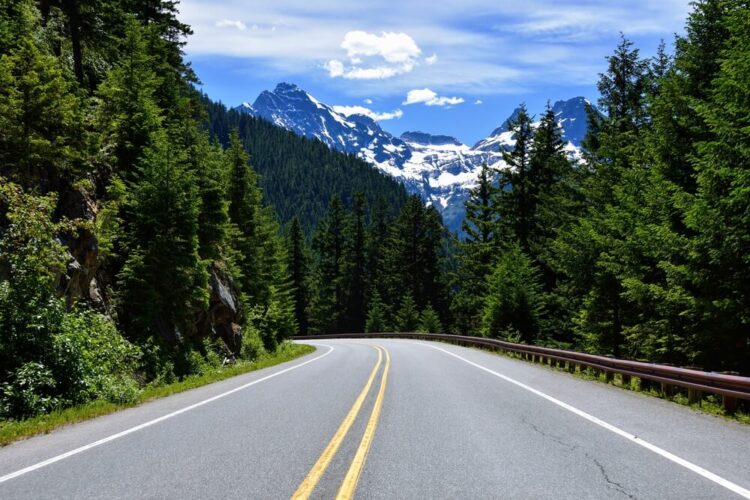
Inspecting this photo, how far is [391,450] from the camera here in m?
6.34

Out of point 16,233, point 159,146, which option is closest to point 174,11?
point 159,146

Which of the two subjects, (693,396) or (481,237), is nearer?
(693,396)

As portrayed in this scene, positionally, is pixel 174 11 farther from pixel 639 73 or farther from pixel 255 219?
pixel 639 73

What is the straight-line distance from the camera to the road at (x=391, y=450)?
16.1 ft

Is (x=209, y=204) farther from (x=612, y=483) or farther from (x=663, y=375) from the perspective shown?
(x=612, y=483)

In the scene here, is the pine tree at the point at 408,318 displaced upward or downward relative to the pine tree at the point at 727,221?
downward

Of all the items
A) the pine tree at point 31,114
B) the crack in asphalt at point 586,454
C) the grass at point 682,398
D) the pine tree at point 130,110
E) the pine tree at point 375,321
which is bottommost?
the pine tree at point 375,321

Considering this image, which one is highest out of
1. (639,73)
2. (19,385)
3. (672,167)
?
(639,73)

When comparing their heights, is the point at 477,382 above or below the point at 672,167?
below

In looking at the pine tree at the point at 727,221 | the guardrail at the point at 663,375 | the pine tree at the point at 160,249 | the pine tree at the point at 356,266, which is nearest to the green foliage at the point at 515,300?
the guardrail at the point at 663,375

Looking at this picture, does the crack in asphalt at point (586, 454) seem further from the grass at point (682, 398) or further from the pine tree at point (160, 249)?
the pine tree at point (160, 249)

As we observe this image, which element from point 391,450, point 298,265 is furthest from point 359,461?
point 298,265

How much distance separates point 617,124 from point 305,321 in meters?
58.7

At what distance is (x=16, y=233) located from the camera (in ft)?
33.4
